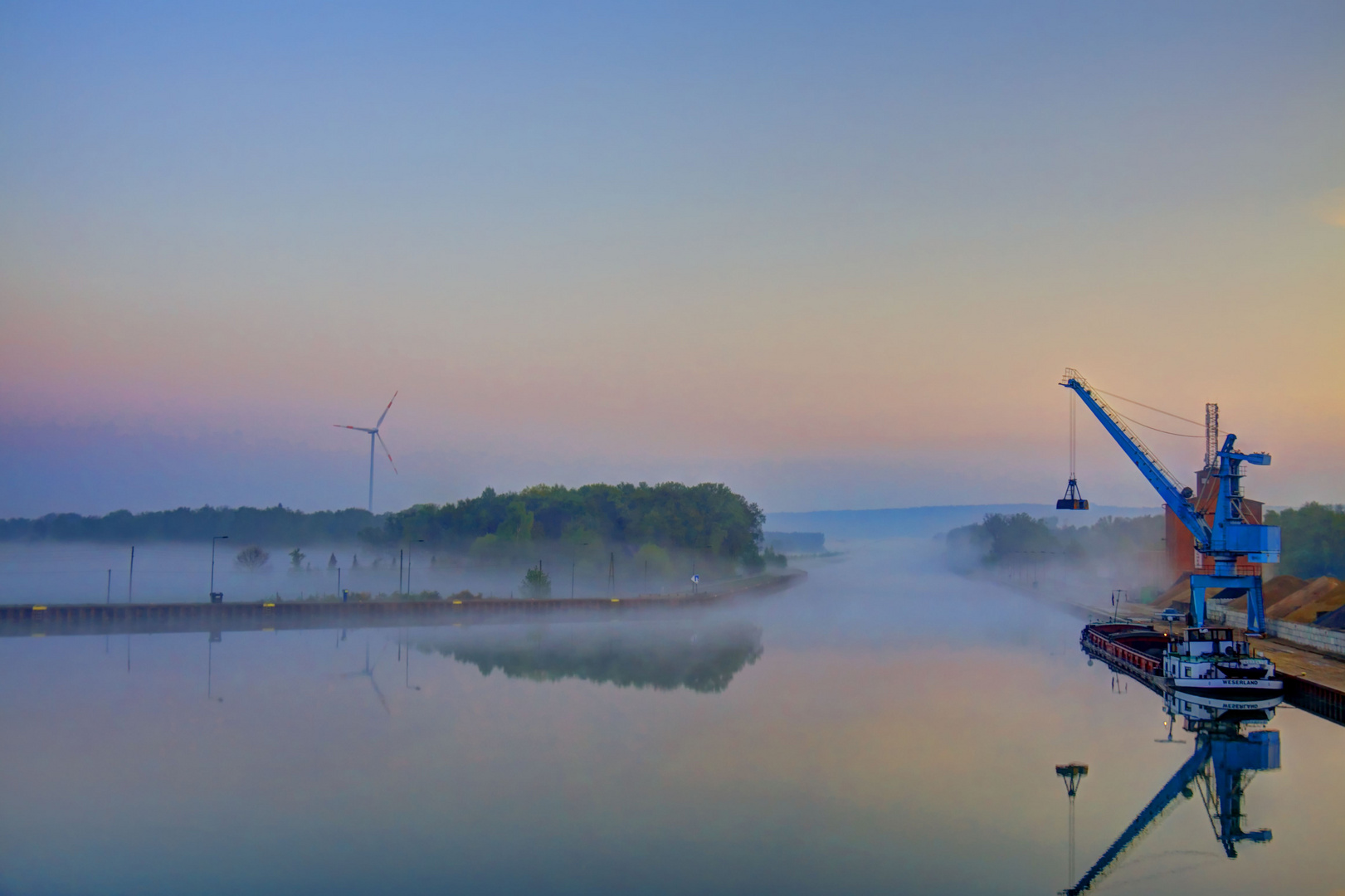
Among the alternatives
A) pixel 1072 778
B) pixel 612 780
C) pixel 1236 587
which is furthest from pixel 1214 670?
pixel 612 780

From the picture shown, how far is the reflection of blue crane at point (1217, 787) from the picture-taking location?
2455 centimetres

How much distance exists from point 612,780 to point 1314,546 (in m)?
81.1

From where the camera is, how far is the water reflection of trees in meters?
50.7

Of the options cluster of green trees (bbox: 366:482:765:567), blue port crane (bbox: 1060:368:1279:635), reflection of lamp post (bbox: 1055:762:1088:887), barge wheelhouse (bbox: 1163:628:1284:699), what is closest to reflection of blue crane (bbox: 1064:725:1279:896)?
reflection of lamp post (bbox: 1055:762:1088:887)

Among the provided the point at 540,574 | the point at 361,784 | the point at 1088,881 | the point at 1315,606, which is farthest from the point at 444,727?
the point at 540,574

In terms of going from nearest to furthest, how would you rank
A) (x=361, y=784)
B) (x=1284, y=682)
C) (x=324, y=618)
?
(x=361, y=784) → (x=1284, y=682) → (x=324, y=618)

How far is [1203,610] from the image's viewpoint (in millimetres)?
55812

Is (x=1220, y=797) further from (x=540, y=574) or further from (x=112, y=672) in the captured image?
(x=540, y=574)

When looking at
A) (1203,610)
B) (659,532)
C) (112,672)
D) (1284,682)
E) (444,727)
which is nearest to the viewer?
(444,727)

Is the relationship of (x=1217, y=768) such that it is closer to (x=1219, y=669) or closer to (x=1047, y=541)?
(x=1219, y=669)

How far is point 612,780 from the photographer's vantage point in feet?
95.6

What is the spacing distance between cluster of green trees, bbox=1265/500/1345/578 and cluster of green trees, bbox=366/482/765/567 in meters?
59.2

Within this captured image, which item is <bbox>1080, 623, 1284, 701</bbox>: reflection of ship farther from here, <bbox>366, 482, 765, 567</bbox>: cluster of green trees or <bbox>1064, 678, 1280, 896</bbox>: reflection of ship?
<bbox>366, 482, 765, 567</bbox>: cluster of green trees

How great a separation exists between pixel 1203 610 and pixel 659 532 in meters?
71.8
